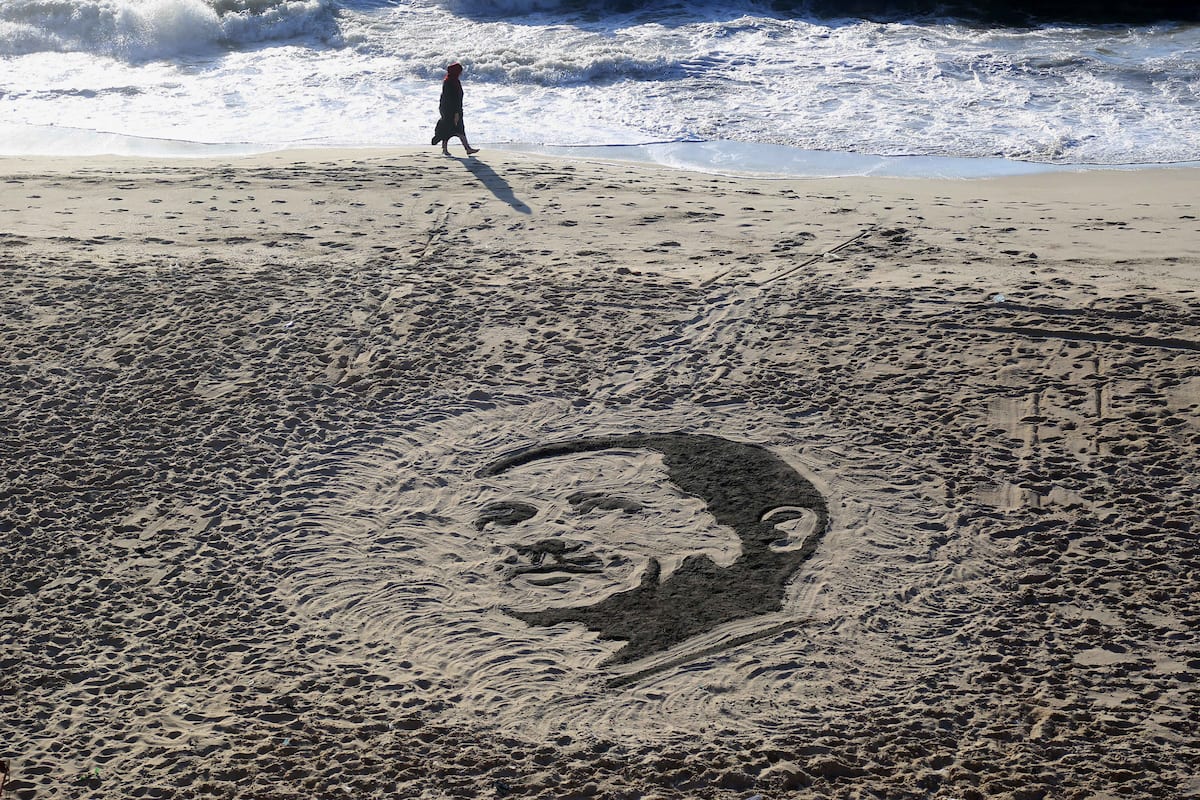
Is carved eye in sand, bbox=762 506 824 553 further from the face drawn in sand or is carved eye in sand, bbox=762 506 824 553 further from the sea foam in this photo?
the sea foam

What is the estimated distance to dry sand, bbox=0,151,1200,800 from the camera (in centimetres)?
411

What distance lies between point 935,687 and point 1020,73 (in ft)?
40.1

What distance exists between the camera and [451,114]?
37.1 ft

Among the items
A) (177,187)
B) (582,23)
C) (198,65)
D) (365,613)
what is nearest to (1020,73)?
(582,23)

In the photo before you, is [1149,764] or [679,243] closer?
[1149,764]

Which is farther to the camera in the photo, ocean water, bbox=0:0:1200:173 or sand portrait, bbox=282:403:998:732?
ocean water, bbox=0:0:1200:173

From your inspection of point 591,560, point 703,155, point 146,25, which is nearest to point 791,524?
point 591,560

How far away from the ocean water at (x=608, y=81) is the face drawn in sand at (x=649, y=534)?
20.0 feet

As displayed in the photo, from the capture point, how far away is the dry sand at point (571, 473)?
411cm

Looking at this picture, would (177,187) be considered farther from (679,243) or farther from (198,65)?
(198,65)

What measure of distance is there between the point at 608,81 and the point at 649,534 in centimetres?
1070

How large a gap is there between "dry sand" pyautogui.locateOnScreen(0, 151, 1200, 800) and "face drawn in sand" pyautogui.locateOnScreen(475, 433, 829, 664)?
9cm

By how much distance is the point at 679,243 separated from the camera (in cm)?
863

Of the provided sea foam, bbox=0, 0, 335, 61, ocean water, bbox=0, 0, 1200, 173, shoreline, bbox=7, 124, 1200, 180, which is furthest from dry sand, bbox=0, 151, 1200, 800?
sea foam, bbox=0, 0, 335, 61
